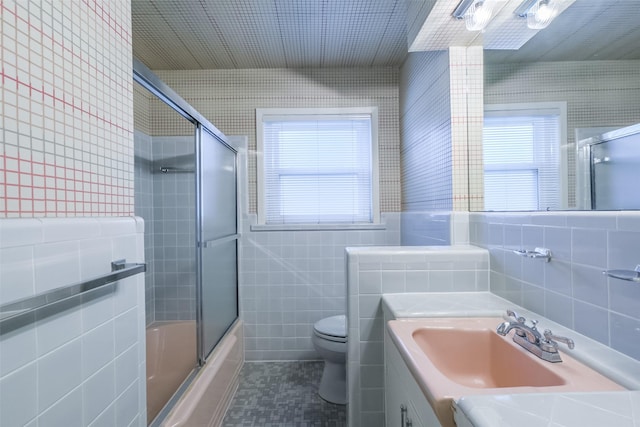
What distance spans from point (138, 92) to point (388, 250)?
224 cm

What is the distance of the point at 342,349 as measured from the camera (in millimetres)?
1784

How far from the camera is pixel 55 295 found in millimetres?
597

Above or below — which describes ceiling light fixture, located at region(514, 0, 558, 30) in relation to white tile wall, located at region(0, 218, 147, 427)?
above

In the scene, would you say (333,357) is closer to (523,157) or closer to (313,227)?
(313,227)

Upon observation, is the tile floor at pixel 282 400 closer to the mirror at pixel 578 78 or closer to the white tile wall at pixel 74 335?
the white tile wall at pixel 74 335

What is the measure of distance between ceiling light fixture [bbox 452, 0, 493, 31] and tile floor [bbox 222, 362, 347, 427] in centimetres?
218

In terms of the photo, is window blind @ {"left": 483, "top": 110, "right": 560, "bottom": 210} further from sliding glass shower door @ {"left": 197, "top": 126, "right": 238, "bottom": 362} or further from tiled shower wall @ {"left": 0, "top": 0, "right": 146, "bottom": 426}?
sliding glass shower door @ {"left": 197, "top": 126, "right": 238, "bottom": 362}

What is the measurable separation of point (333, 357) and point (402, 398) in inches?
36.1

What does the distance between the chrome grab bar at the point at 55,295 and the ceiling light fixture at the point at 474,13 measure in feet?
5.41

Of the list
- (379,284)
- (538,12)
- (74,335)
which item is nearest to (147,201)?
(74,335)

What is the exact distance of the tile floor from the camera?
1710 mm

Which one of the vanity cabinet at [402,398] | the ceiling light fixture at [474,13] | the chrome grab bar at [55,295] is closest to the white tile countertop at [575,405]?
the vanity cabinet at [402,398]

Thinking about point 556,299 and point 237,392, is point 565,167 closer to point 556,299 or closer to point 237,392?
point 556,299

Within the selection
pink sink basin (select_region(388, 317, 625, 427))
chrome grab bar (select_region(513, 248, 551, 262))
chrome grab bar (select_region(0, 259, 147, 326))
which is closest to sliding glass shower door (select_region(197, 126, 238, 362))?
chrome grab bar (select_region(0, 259, 147, 326))
